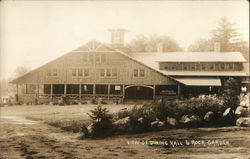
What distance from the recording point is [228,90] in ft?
17.2

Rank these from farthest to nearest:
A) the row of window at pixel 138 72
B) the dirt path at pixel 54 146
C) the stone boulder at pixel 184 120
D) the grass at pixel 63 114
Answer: the row of window at pixel 138 72
the stone boulder at pixel 184 120
the grass at pixel 63 114
the dirt path at pixel 54 146

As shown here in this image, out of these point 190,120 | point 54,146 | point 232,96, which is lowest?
point 54,146

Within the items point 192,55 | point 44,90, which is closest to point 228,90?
point 192,55

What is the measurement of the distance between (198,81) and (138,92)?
1.18 m

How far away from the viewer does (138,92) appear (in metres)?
5.13

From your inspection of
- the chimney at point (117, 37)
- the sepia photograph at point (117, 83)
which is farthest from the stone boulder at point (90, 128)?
the chimney at point (117, 37)

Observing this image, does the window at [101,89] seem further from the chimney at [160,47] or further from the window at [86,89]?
the chimney at [160,47]

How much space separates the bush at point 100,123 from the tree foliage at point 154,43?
1.22 metres

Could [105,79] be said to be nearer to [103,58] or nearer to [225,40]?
[103,58]

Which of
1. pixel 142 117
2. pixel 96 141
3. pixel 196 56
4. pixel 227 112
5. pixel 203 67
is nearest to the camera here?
pixel 96 141

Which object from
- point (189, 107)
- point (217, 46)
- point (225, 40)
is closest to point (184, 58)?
point (217, 46)

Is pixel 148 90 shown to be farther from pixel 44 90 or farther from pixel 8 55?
pixel 8 55

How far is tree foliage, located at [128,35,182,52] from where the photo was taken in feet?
17.4

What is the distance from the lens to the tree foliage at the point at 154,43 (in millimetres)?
5309
